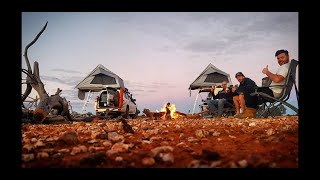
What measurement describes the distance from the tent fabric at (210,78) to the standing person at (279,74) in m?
5.16

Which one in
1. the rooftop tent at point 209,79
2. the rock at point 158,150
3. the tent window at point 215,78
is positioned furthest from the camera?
the tent window at point 215,78

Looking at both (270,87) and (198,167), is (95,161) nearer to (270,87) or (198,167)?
(198,167)

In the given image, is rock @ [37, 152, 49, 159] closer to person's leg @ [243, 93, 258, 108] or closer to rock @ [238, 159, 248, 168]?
rock @ [238, 159, 248, 168]

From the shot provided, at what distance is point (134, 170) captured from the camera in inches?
93.1

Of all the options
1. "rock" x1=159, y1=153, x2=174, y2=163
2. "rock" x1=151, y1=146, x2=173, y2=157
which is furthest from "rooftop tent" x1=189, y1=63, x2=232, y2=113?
"rock" x1=159, y1=153, x2=174, y2=163

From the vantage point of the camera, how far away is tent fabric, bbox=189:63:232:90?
497 inches

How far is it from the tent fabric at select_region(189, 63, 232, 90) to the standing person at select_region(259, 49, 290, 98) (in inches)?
203

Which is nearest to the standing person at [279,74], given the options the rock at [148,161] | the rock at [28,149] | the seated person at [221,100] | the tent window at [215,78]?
the seated person at [221,100]

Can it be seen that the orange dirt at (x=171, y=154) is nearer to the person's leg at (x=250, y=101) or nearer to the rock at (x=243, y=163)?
the rock at (x=243, y=163)

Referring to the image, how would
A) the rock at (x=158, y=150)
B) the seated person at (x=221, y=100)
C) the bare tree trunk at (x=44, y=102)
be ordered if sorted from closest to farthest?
1. the rock at (x=158, y=150)
2. the bare tree trunk at (x=44, y=102)
3. the seated person at (x=221, y=100)

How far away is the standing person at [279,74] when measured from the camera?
6469 millimetres
